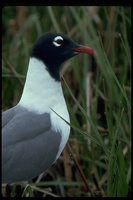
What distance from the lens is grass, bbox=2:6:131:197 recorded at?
2.10 m

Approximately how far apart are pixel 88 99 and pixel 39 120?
794mm

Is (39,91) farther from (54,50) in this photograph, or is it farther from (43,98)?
(54,50)

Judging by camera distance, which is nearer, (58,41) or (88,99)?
(58,41)

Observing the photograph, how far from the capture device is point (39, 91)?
215 cm

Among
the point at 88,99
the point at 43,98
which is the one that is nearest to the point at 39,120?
the point at 43,98

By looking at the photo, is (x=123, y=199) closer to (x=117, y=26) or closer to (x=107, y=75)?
(x=107, y=75)

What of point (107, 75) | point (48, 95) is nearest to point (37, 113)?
point (48, 95)

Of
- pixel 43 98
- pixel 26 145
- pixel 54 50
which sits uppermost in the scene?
pixel 54 50

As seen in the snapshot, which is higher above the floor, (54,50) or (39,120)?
(54,50)

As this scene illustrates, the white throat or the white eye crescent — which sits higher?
the white eye crescent

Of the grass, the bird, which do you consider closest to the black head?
the bird

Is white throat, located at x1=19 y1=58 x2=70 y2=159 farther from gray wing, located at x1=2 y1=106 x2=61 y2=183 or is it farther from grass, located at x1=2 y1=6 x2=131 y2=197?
grass, located at x1=2 y1=6 x2=131 y2=197
